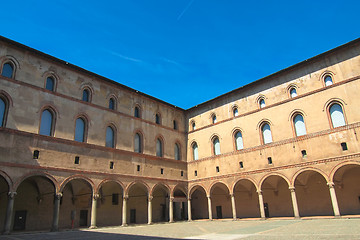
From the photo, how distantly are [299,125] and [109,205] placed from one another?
55.2 ft

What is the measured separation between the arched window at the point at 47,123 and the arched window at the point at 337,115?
19.6m

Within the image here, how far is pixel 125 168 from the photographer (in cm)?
2292

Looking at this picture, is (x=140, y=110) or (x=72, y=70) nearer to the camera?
(x=72, y=70)

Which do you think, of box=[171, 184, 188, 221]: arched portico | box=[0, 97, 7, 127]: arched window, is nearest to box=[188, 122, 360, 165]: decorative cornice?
box=[171, 184, 188, 221]: arched portico

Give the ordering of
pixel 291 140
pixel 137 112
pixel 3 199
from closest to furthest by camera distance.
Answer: pixel 3 199 → pixel 291 140 → pixel 137 112

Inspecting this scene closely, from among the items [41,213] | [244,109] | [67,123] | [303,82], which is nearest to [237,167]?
[244,109]

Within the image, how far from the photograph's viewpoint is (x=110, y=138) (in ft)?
75.7

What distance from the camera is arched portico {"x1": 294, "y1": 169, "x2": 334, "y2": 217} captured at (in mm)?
21969

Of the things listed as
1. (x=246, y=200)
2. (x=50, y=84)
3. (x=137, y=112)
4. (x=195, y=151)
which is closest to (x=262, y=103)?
(x=195, y=151)

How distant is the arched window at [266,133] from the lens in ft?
76.8

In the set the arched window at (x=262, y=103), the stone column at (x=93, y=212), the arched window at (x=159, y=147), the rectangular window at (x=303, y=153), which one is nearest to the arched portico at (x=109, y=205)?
the stone column at (x=93, y=212)

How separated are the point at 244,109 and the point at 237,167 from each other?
5.20m

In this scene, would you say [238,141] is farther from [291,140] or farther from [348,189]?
[348,189]

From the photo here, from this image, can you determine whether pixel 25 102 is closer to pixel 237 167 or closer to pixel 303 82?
pixel 237 167
